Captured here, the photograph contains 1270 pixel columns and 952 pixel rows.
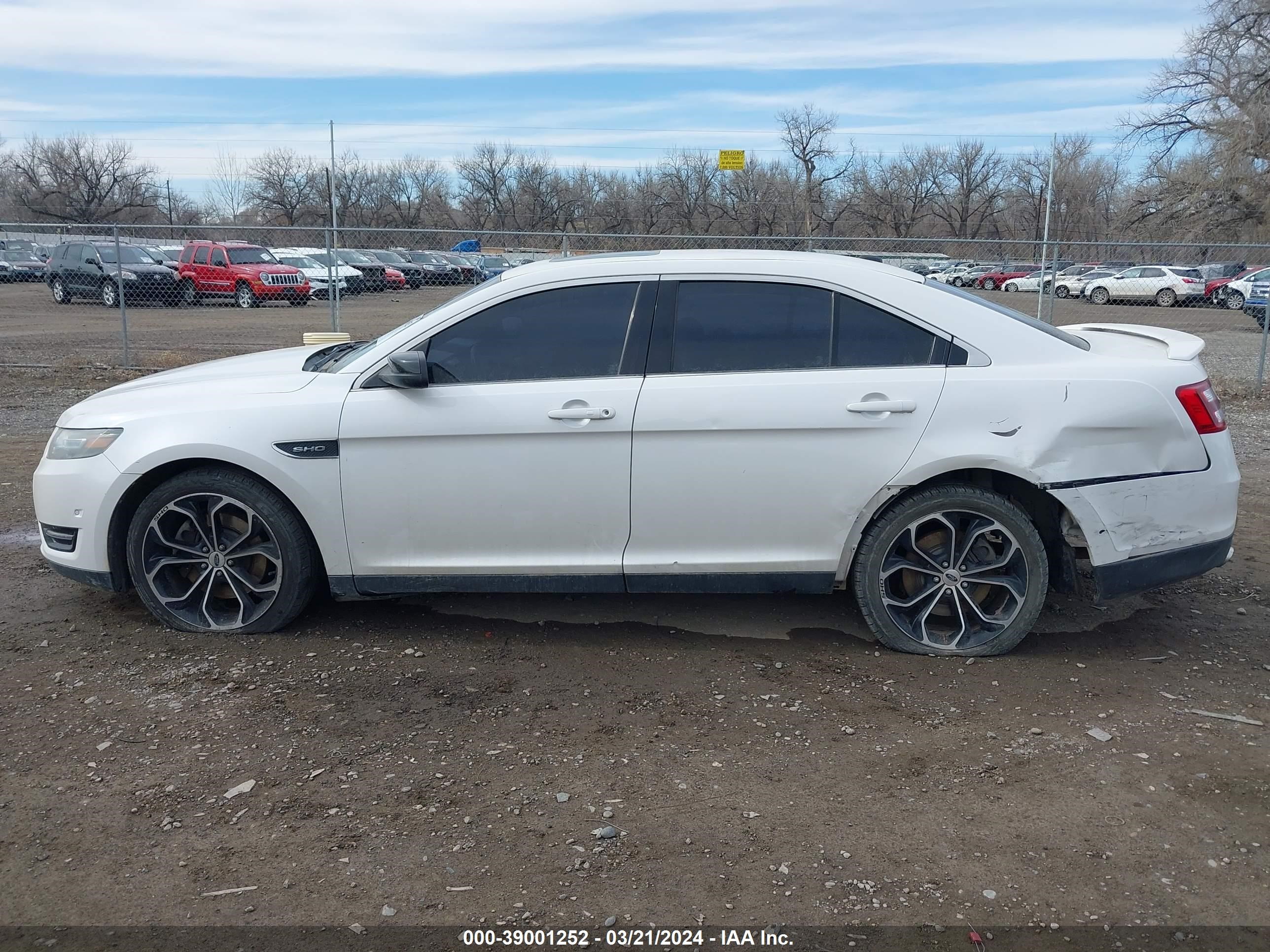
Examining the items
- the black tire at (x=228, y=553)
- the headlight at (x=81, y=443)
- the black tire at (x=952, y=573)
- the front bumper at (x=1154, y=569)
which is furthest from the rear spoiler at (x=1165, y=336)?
the headlight at (x=81, y=443)

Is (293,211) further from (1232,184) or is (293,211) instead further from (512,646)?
(512,646)

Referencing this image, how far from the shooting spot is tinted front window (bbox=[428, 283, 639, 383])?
444 cm

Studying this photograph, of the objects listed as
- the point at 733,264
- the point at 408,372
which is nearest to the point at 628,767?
the point at 408,372

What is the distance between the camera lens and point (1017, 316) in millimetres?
4523

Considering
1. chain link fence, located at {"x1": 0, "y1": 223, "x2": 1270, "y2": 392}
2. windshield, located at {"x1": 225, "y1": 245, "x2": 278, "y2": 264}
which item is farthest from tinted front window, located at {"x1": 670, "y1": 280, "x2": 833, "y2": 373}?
windshield, located at {"x1": 225, "y1": 245, "x2": 278, "y2": 264}

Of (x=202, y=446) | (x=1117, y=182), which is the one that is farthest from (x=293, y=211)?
(x=202, y=446)

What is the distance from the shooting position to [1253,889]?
288 centimetres

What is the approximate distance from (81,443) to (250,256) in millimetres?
23625

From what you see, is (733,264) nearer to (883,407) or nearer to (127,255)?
(883,407)

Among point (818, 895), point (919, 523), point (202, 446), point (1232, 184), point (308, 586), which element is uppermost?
point (1232, 184)

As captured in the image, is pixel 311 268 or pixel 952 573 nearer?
pixel 952 573

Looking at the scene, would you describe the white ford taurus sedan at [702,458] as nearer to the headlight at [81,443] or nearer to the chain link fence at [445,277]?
the headlight at [81,443]

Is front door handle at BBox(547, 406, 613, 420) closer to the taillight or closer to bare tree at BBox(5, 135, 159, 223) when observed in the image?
the taillight

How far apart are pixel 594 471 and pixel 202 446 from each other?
169 centimetres
